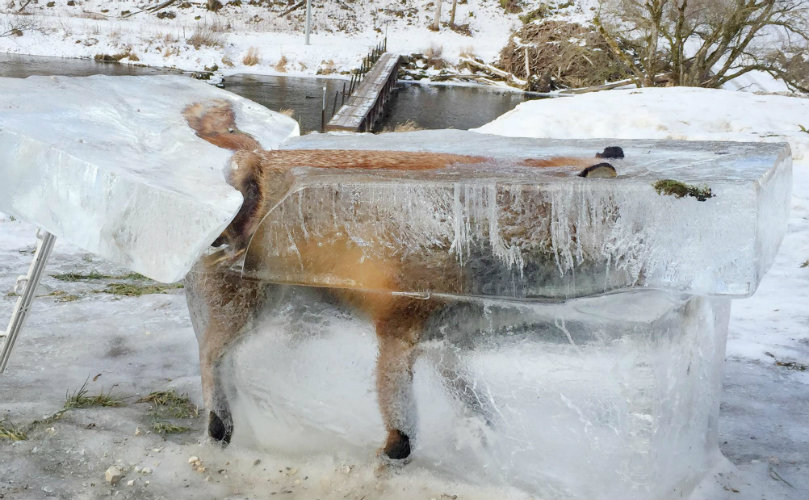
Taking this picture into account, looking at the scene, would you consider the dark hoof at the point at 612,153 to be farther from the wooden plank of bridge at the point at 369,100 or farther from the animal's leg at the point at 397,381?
the wooden plank of bridge at the point at 369,100

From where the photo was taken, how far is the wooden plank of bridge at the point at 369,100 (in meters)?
13.0

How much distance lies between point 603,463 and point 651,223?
0.72 meters

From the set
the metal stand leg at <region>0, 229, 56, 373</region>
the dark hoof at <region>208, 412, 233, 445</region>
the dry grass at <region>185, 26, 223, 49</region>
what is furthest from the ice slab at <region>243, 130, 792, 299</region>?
the dry grass at <region>185, 26, 223, 49</region>

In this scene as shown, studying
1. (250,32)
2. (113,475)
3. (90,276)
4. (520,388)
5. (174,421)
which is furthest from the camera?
(250,32)

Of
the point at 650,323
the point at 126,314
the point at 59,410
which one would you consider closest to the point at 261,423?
the point at 59,410

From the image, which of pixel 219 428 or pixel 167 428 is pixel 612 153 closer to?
pixel 219 428

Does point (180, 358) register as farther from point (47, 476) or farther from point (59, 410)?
point (47, 476)

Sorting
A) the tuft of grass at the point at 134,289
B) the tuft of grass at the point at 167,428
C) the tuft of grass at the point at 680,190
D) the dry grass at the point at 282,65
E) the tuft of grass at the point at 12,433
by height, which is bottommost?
the tuft of grass at the point at 167,428

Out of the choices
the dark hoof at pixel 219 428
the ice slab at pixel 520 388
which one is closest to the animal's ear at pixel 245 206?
the ice slab at pixel 520 388

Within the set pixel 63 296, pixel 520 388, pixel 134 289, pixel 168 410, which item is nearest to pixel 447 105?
pixel 134 289

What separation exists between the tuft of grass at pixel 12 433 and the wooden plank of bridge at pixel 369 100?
9.76m

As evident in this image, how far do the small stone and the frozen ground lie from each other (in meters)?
0.02

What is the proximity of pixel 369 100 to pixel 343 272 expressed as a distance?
45.0 ft

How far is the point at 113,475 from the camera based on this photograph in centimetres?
241
